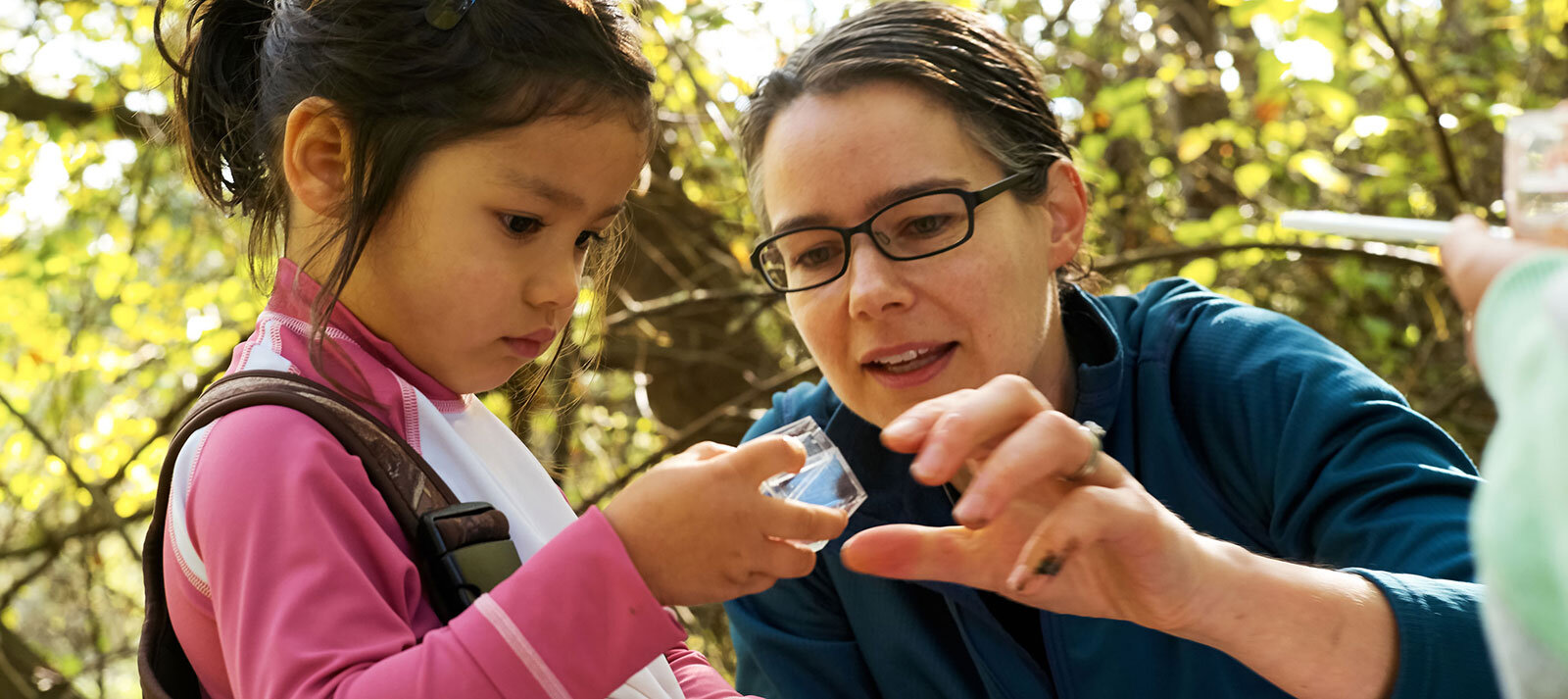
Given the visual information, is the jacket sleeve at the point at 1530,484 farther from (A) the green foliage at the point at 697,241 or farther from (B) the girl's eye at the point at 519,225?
(A) the green foliage at the point at 697,241

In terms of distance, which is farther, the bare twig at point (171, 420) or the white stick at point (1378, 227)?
the bare twig at point (171, 420)

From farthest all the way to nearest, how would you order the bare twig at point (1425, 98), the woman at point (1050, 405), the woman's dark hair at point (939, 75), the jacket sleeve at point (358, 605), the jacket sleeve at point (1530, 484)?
the bare twig at point (1425, 98)
the woman's dark hair at point (939, 75)
the woman at point (1050, 405)
the jacket sleeve at point (358, 605)
the jacket sleeve at point (1530, 484)

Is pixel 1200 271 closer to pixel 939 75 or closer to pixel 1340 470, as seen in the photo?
pixel 939 75

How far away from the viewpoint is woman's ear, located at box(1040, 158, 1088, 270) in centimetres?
202

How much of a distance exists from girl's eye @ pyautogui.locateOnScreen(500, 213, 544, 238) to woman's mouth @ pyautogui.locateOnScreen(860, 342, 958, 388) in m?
0.61

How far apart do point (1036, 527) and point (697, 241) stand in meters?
2.74

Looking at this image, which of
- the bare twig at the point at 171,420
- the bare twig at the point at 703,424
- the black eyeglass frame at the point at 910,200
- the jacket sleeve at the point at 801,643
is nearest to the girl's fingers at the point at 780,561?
the black eyeglass frame at the point at 910,200

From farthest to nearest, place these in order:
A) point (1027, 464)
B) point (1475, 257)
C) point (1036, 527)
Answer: point (1036, 527), point (1027, 464), point (1475, 257)

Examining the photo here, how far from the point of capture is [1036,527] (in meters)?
1.19

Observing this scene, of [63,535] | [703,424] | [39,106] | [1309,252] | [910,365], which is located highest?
[910,365]

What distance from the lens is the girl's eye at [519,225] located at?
1330 millimetres

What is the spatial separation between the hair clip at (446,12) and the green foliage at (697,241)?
1.76m

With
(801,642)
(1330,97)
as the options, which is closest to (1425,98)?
(1330,97)

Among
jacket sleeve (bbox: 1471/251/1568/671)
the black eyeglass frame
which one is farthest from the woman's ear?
jacket sleeve (bbox: 1471/251/1568/671)
